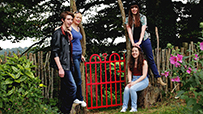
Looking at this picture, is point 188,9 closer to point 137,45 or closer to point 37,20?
point 137,45

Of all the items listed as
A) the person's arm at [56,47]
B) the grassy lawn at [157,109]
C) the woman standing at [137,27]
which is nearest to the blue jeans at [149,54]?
the woman standing at [137,27]

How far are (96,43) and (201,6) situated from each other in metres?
5.02

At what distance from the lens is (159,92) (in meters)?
6.16

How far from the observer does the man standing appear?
438 centimetres

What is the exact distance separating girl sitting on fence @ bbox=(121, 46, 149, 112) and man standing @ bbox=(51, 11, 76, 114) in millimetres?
1479

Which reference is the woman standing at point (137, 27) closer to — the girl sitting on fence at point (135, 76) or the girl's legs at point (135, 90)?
the girl sitting on fence at point (135, 76)

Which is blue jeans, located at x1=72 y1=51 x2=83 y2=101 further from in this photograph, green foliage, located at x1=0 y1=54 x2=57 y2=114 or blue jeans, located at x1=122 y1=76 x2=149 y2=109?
blue jeans, located at x1=122 y1=76 x2=149 y2=109

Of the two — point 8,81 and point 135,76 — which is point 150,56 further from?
point 8,81

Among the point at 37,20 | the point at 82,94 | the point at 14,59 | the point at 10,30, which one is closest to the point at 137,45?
the point at 82,94

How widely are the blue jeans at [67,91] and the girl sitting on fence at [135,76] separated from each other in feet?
4.62

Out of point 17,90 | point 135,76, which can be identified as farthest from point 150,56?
point 17,90

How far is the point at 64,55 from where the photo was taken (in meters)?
4.43

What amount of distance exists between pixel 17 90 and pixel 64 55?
115 centimetres

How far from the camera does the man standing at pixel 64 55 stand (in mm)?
4375
